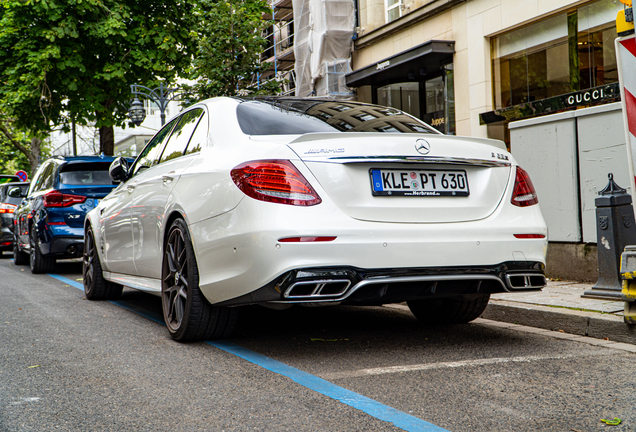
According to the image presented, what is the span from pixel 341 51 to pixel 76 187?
1020 centimetres

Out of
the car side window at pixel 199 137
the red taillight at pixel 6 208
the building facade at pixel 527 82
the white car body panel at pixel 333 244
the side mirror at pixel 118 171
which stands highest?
the building facade at pixel 527 82

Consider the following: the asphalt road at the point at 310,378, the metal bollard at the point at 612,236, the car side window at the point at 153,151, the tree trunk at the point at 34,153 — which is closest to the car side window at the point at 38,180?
the car side window at the point at 153,151

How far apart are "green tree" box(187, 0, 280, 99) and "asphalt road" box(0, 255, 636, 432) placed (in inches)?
505

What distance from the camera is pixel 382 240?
3.78 meters

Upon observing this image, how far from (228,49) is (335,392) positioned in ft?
51.4

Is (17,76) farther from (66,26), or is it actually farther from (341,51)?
(341,51)

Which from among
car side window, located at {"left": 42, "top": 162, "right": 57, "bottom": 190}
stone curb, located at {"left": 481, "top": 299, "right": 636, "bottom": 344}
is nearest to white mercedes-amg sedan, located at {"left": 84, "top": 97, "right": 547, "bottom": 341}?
stone curb, located at {"left": 481, "top": 299, "right": 636, "bottom": 344}

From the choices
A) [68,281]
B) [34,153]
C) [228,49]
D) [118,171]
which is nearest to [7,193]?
[228,49]

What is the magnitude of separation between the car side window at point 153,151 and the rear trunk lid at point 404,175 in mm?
2102

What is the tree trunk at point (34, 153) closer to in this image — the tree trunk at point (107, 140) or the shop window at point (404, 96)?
the tree trunk at point (107, 140)

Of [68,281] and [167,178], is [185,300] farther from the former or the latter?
[68,281]

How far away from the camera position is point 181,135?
5.22m

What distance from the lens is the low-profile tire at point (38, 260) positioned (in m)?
10.4

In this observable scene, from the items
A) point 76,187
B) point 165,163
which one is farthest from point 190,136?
point 76,187
